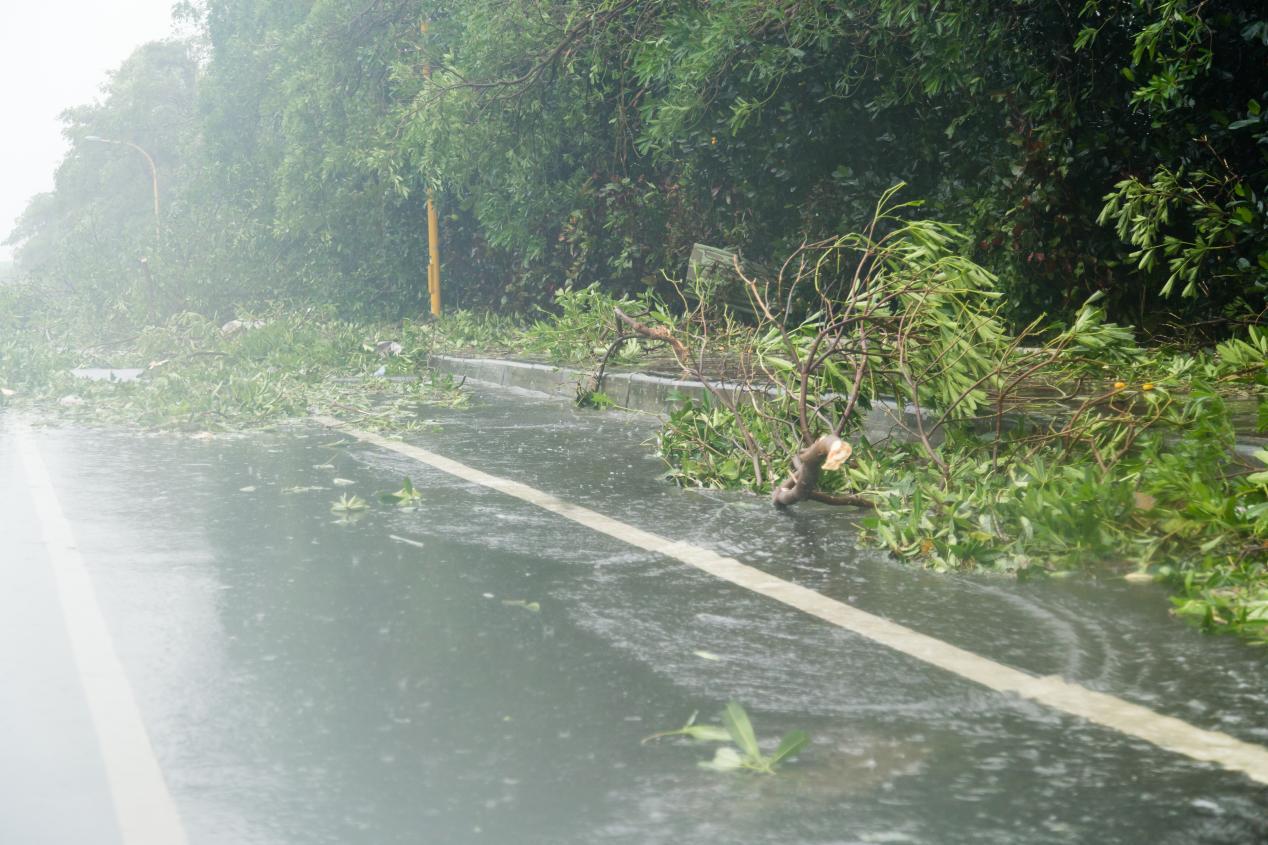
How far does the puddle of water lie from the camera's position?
325 centimetres

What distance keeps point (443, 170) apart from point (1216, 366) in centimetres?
1230

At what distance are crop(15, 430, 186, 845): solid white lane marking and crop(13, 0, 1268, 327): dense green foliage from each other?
21.4 feet

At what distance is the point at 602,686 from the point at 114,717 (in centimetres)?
142

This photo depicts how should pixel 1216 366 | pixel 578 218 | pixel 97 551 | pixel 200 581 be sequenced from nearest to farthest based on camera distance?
pixel 200 581, pixel 97 551, pixel 1216 366, pixel 578 218

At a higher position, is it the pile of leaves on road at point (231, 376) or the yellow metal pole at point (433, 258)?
the yellow metal pole at point (433, 258)

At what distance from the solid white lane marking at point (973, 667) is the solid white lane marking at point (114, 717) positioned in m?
2.36

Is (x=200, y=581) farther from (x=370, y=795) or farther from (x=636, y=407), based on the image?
(x=636, y=407)

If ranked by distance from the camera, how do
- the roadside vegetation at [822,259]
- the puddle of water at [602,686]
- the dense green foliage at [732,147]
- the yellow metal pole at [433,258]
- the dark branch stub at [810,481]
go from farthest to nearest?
the yellow metal pole at [433,258], the dense green foliage at [732,147], the dark branch stub at [810,481], the roadside vegetation at [822,259], the puddle of water at [602,686]

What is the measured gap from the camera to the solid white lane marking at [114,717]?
3.27 metres

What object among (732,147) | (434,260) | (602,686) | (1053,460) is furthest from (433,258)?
(602,686)

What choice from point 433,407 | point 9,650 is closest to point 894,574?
point 9,650

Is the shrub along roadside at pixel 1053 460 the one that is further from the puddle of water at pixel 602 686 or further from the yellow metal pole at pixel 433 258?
the yellow metal pole at pixel 433 258

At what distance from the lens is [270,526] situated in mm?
7160

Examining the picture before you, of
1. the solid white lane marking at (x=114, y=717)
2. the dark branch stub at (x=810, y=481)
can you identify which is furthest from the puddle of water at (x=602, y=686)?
the dark branch stub at (x=810, y=481)
